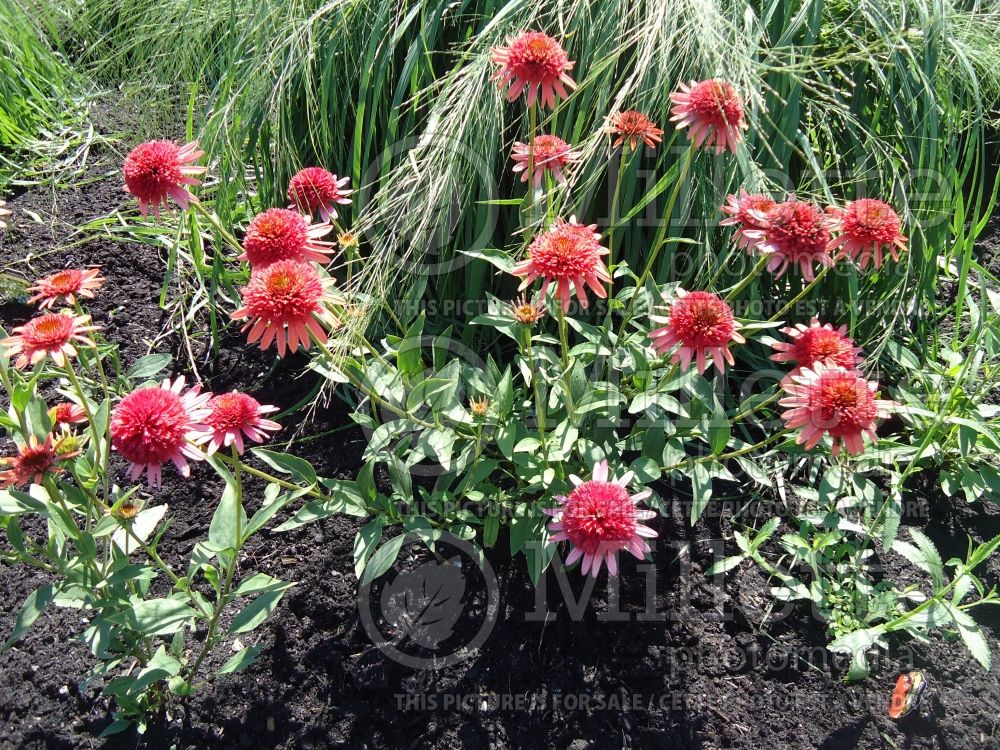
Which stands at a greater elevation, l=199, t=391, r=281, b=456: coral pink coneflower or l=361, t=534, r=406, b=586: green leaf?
l=199, t=391, r=281, b=456: coral pink coneflower

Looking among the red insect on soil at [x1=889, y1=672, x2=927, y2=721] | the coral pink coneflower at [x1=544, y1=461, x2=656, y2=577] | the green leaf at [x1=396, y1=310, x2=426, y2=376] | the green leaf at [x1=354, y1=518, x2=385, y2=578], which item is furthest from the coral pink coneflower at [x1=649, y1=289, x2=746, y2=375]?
the red insect on soil at [x1=889, y1=672, x2=927, y2=721]

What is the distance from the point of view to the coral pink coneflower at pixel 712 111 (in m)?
1.24

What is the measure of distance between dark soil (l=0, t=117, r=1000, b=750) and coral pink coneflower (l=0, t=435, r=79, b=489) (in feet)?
1.66

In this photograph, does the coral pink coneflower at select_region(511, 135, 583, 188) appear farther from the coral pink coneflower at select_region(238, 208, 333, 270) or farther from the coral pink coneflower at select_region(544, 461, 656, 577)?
the coral pink coneflower at select_region(544, 461, 656, 577)

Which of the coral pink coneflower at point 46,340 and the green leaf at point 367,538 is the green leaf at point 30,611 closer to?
the coral pink coneflower at point 46,340

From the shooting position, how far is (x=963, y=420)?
1410 millimetres

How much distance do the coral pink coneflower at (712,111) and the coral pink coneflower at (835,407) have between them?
40 cm

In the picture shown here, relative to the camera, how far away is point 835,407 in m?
1.12

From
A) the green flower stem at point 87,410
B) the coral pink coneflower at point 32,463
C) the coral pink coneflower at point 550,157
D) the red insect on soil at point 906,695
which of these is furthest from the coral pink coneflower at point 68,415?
the red insect on soil at point 906,695

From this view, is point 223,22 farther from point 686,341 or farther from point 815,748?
point 815,748

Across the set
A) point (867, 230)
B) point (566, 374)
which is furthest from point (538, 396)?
point (867, 230)

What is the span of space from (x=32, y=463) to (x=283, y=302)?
0.40m

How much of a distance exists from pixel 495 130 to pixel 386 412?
0.60 meters

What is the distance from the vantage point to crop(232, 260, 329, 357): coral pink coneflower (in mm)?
1093
